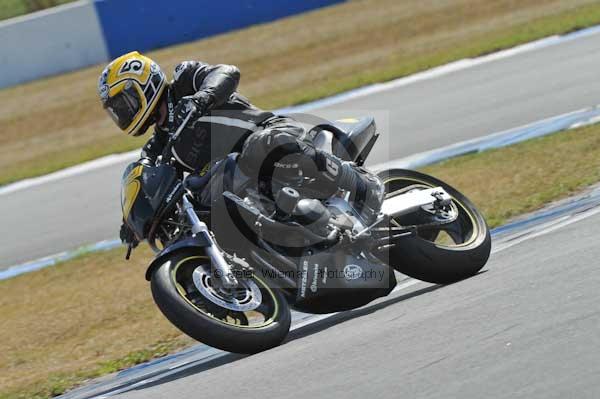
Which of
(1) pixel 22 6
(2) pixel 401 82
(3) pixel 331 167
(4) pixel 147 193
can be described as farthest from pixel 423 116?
(1) pixel 22 6

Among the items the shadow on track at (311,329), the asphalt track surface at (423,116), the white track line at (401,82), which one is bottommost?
the white track line at (401,82)

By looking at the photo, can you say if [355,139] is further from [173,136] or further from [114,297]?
[114,297]

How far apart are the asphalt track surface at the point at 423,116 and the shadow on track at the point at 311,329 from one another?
181 inches

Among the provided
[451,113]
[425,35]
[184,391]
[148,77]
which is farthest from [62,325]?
[425,35]

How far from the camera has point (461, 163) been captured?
30.0ft

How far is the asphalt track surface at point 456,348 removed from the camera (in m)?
3.43

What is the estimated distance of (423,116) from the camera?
37.0ft

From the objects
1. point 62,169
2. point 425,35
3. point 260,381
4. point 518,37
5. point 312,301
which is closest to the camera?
point 260,381

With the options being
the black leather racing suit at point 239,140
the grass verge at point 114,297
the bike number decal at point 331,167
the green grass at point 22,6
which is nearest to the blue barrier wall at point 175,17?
the green grass at point 22,6

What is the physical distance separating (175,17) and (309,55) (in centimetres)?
436

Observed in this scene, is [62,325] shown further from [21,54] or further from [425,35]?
[21,54]

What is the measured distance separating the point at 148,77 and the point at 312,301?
4.79ft

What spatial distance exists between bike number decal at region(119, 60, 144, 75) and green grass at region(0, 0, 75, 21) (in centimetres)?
1879

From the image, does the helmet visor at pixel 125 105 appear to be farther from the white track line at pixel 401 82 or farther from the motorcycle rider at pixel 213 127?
the white track line at pixel 401 82
